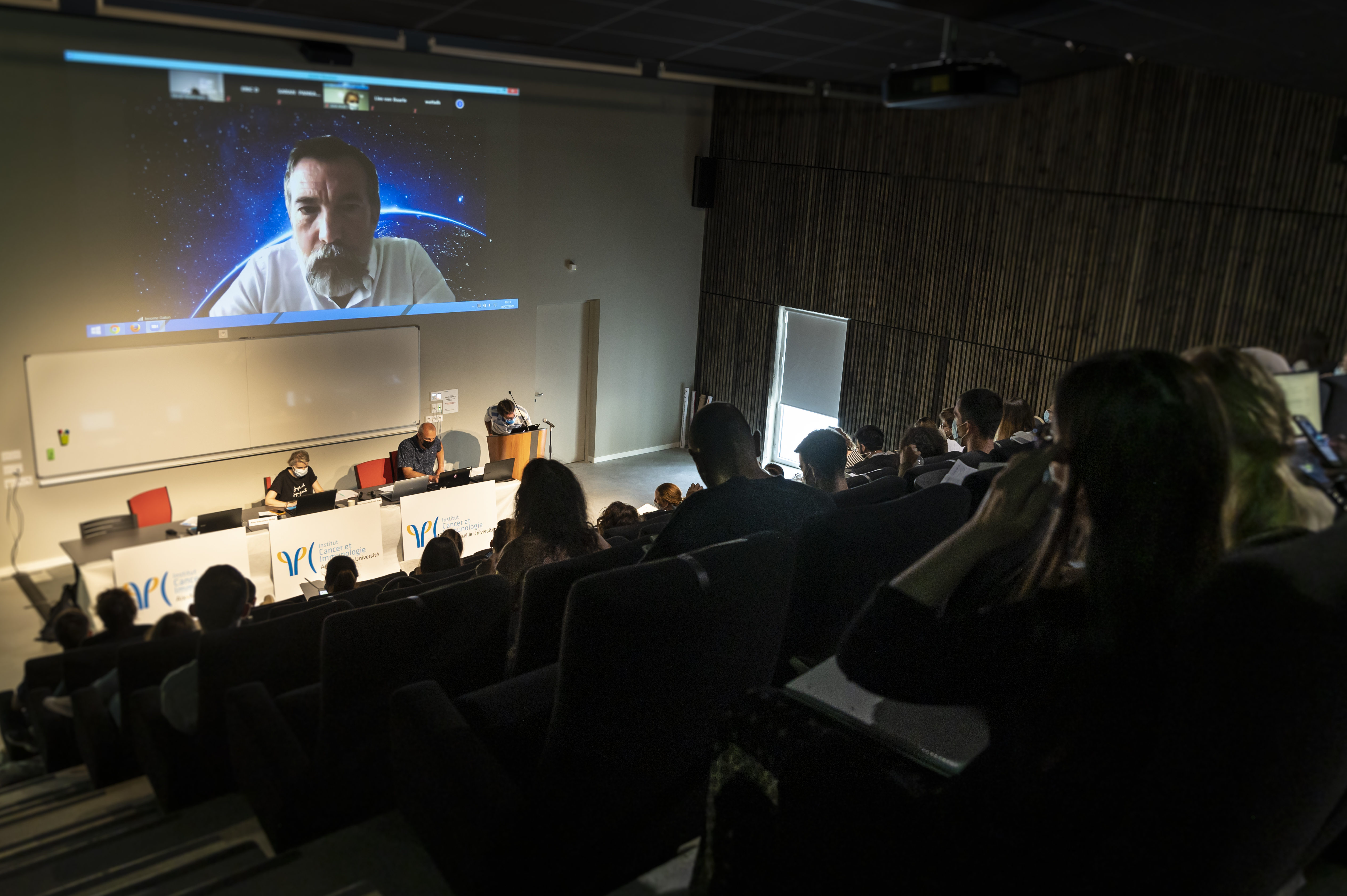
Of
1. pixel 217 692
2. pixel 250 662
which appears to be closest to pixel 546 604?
pixel 250 662

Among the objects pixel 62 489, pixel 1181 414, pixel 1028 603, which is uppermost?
pixel 1181 414

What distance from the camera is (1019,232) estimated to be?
9820mm

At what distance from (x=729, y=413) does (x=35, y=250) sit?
7.77 meters

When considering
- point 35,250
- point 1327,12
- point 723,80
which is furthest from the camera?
point 723,80

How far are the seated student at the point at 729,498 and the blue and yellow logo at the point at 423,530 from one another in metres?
6.06

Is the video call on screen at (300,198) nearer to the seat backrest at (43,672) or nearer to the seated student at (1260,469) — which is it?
the seat backrest at (43,672)

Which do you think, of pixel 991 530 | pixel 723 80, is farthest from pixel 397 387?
pixel 991 530

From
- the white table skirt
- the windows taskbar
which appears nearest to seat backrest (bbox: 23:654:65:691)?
the white table skirt

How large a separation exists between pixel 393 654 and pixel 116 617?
9.93ft

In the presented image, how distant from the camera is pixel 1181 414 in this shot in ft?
3.13

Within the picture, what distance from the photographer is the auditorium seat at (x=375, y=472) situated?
10.2 metres

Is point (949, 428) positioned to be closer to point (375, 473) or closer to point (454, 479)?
point (454, 479)

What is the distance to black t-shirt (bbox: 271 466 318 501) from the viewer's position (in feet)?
30.0

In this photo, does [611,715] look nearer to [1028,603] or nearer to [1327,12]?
A: [1028,603]
